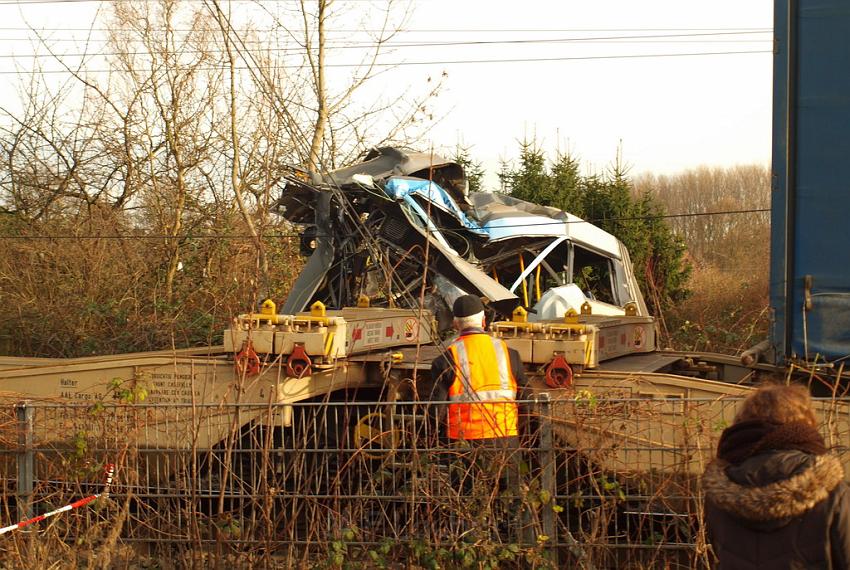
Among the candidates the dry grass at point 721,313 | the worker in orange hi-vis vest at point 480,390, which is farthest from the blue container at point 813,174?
the dry grass at point 721,313

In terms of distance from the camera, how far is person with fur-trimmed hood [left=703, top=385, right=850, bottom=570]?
10.1 ft

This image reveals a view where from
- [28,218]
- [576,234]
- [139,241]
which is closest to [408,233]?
[576,234]

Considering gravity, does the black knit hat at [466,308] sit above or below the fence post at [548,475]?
above

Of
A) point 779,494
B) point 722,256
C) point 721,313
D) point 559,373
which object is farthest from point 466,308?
point 722,256

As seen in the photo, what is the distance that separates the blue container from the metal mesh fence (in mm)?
1640

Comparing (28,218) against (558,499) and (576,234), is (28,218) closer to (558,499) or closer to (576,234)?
(576,234)

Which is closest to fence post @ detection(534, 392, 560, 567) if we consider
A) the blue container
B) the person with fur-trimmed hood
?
the person with fur-trimmed hood

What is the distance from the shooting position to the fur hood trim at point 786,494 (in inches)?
120

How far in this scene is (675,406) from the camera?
549 cm

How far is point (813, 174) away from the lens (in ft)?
21.8

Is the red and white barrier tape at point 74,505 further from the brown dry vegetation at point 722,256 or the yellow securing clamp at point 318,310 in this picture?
the brown dry vegetation at point 722,256

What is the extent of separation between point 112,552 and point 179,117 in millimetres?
14063

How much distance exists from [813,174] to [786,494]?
414 centimetres

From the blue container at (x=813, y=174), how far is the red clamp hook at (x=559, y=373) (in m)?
1.54
